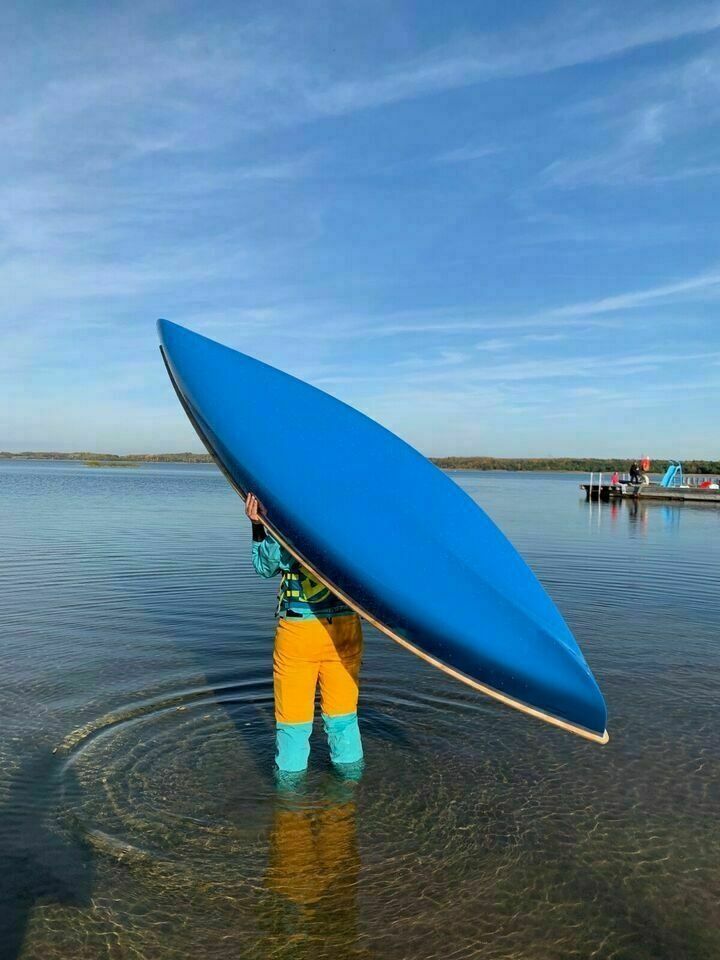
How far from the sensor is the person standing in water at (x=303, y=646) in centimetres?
471

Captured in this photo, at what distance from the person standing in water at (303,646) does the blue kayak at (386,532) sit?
0.97 ft

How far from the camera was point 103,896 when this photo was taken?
3.93m

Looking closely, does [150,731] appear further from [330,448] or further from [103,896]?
[330,448]

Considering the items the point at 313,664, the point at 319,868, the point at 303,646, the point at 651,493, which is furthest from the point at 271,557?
the point at 651,493

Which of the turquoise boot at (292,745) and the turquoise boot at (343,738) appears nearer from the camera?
the turquoise boot at (292,745)

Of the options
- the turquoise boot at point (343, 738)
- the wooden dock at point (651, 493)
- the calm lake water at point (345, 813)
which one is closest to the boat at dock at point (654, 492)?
the wooden dock at point (651, 493)

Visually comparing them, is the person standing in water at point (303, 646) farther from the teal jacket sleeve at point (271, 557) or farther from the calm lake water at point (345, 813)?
the calm lake water at point (345, 813)

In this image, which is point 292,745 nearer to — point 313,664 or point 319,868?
point 313,664

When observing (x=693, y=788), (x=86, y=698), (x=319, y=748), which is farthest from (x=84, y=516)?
(x=693, y=788)

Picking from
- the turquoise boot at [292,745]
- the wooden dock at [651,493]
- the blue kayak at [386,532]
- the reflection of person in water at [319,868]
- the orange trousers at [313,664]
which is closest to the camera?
the reflection of person in water at [319,868]

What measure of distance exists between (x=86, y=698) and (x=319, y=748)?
2481 millimetres

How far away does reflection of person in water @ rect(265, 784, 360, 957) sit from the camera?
3749 mm

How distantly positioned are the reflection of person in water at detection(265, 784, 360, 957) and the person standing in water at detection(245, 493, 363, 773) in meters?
0.42

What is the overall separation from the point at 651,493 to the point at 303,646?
42.3 meters
